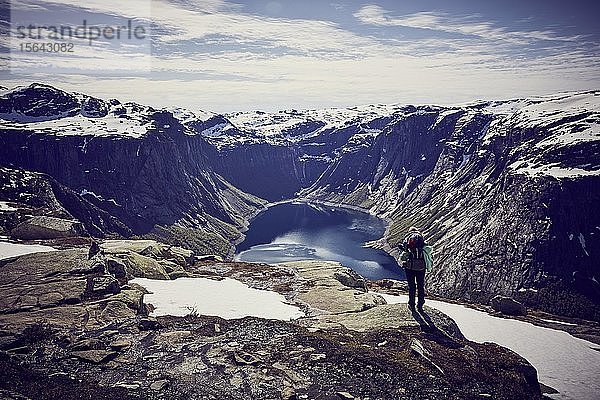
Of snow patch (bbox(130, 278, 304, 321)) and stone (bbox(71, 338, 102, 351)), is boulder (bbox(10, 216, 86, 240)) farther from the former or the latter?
stone (bbox(71, 338, 102, 351))

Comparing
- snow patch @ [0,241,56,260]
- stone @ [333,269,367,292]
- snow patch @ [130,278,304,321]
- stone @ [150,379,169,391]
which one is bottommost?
stone @ [333,269,367,292]

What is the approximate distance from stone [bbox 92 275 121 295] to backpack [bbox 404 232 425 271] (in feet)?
62.1

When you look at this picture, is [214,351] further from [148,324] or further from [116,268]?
[116,268]

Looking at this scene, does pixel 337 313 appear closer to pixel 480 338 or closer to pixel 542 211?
pixel 480 338

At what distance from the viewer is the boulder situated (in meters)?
45.2

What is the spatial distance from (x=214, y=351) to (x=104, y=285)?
38.3 ft

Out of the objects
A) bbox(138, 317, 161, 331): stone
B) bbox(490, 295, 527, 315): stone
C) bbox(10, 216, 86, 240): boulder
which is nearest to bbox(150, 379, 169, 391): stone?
bbox(138, 317, 161, 331): stone

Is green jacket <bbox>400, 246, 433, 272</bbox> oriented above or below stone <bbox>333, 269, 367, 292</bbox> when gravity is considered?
Result: above

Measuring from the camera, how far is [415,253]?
97.6ft

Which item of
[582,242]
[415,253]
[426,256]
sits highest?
[415,253]

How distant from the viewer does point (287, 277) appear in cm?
4291

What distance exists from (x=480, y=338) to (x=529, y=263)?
153286mm

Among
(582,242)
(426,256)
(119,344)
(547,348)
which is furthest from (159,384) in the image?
(582,242)

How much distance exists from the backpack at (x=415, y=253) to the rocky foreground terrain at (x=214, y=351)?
2.72 m
